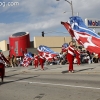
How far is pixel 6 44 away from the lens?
67.6m

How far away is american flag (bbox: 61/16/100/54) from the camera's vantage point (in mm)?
12944

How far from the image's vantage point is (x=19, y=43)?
59594 millimetres

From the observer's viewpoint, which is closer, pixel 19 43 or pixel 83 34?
pixel 83 34

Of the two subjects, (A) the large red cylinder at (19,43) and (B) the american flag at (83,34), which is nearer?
(B) the american flag at (83,34)

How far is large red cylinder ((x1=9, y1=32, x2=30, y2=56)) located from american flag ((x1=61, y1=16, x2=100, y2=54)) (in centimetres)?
4501

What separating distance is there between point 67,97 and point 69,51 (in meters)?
8.02

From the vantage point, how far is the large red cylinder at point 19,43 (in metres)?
59.5

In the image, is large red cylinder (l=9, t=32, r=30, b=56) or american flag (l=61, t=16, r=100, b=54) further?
large red cylinder (l=9, t=32, r=30, b=56)

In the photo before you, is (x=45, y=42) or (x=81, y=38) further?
(x=45, y=42)

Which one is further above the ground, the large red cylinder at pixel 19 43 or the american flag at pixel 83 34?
the large red cylinder at pixel 19 43

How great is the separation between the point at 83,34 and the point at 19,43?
153ft

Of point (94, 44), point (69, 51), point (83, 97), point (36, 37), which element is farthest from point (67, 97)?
point (36, 37)

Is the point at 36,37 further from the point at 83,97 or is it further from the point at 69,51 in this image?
the point at 83,97

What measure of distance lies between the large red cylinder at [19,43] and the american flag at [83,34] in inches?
1772
